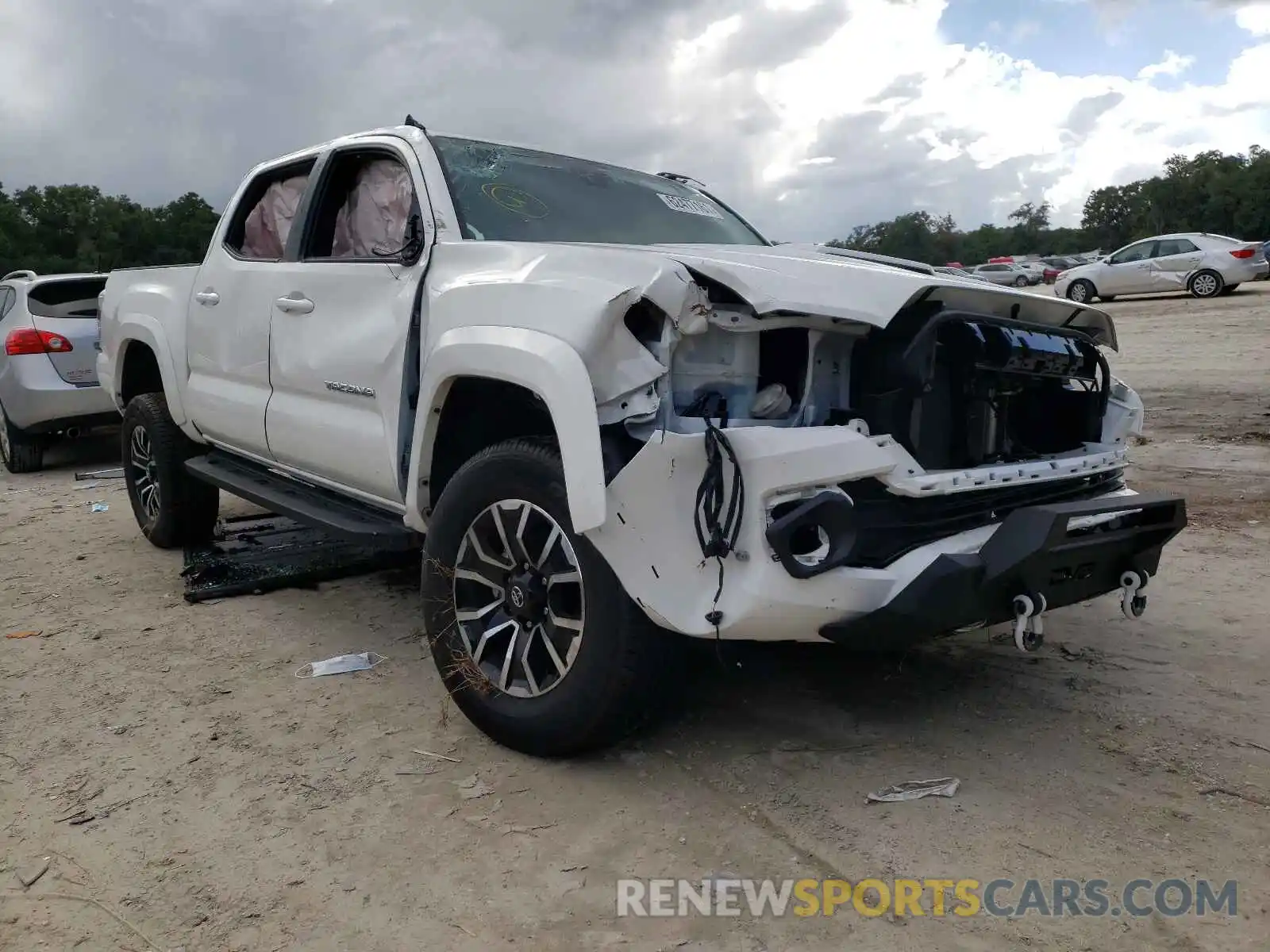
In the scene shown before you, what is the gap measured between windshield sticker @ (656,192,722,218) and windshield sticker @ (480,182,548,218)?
0.71 metres

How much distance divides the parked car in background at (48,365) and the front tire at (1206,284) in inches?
768

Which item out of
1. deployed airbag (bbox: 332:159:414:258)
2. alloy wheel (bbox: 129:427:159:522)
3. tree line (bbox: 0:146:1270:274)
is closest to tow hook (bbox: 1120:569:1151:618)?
deployed airbag (bbox: 332:159:414:258)

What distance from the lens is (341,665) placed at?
155 inches

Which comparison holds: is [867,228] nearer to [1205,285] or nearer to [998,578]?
[1205,285]

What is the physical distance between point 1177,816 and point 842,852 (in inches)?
35.4

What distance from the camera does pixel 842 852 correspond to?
2.49 m

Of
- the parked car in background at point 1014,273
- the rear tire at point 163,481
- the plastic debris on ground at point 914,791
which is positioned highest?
the parked car in background at point 1014,273

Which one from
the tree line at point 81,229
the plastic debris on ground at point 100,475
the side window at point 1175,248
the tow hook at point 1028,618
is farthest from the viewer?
the tree line at point 81,229

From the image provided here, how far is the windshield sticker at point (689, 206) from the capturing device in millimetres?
4316

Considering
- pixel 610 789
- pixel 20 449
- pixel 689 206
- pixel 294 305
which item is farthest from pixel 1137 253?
pixel 610 789

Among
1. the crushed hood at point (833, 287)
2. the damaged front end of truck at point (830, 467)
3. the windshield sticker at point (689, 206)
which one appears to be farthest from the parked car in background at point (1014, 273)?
the damaged front end of truck at point (830, 467)

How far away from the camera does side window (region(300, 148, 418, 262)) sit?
388cm

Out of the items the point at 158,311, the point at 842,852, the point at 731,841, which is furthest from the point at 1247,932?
the point at 158,311

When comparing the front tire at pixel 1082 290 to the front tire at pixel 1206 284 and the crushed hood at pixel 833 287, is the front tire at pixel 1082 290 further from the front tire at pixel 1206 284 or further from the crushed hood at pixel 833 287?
the crushed hood at pixel 833 287
